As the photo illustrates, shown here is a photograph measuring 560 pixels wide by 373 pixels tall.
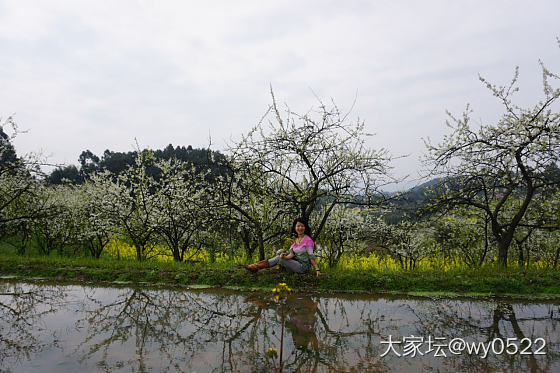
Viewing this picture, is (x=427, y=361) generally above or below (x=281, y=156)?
below

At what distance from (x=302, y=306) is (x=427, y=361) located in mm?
2519

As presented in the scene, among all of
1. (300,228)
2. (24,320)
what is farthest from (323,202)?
(24,320)

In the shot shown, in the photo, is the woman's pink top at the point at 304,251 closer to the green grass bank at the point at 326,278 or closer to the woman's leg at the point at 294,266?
the woman's leg at the point at 294,266

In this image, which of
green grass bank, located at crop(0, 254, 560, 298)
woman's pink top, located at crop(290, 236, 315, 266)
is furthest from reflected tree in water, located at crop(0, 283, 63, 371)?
woman's pink top, located at crop(290, 236, 315, 266)

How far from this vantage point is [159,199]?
12.4 metres

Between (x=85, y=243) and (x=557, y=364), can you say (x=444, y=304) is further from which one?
(x=85, y=243)

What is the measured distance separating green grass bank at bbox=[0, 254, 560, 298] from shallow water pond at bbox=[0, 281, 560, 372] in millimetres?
638

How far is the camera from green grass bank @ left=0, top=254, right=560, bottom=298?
6.75m

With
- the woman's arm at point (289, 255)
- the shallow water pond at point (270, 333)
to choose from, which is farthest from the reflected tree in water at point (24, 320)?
the woman's arm at point (289, 255)

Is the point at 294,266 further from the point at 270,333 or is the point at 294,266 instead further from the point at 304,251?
the point at 270,333

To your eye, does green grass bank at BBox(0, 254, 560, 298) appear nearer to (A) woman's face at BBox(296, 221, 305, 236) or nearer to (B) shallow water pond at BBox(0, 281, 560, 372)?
(B) shallow water pond at BBox(0, 281, 560, 372)

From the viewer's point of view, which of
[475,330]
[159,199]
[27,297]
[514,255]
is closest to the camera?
[475,330]

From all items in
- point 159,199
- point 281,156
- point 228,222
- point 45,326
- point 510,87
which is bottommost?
point 45,326

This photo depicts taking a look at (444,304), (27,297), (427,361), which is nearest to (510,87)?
(444,304)
